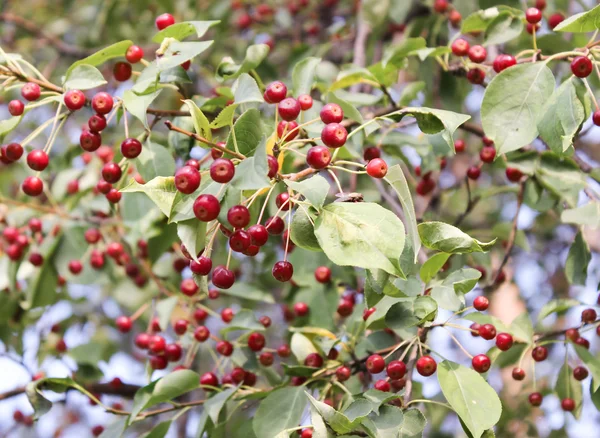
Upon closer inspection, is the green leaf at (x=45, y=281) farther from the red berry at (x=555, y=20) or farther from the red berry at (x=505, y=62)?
the red berry at (x=555, y=20)

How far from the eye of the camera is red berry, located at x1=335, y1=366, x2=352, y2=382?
1.82 m

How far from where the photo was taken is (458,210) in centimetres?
320

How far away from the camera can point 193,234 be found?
4.57 feet

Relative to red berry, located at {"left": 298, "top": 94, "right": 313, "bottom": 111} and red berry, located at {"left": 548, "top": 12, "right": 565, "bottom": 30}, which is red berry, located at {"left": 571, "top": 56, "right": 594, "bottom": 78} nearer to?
red berry, located at {"left": 298, "top": 94, "right": 313, "bottom": 111}

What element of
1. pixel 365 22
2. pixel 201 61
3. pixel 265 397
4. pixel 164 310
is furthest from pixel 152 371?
pixel 201 61

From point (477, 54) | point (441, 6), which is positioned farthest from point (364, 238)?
point (441, 6)

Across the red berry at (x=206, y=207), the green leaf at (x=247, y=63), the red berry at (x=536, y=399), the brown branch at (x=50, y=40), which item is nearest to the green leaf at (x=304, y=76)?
the green leaf at (x=247, y=63)

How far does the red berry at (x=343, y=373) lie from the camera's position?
1.82 m

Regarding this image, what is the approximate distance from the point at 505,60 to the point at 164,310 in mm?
1399

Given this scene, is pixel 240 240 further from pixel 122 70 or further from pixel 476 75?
pixel 476 75

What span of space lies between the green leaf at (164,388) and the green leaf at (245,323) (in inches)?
7.7

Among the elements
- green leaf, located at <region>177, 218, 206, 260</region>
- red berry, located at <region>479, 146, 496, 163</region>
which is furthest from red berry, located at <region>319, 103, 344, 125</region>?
red berry, located at <region>479, 146, 496, 163</region>

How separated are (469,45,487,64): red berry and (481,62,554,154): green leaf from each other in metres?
0.32

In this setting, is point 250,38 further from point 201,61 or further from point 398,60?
point 398,60
